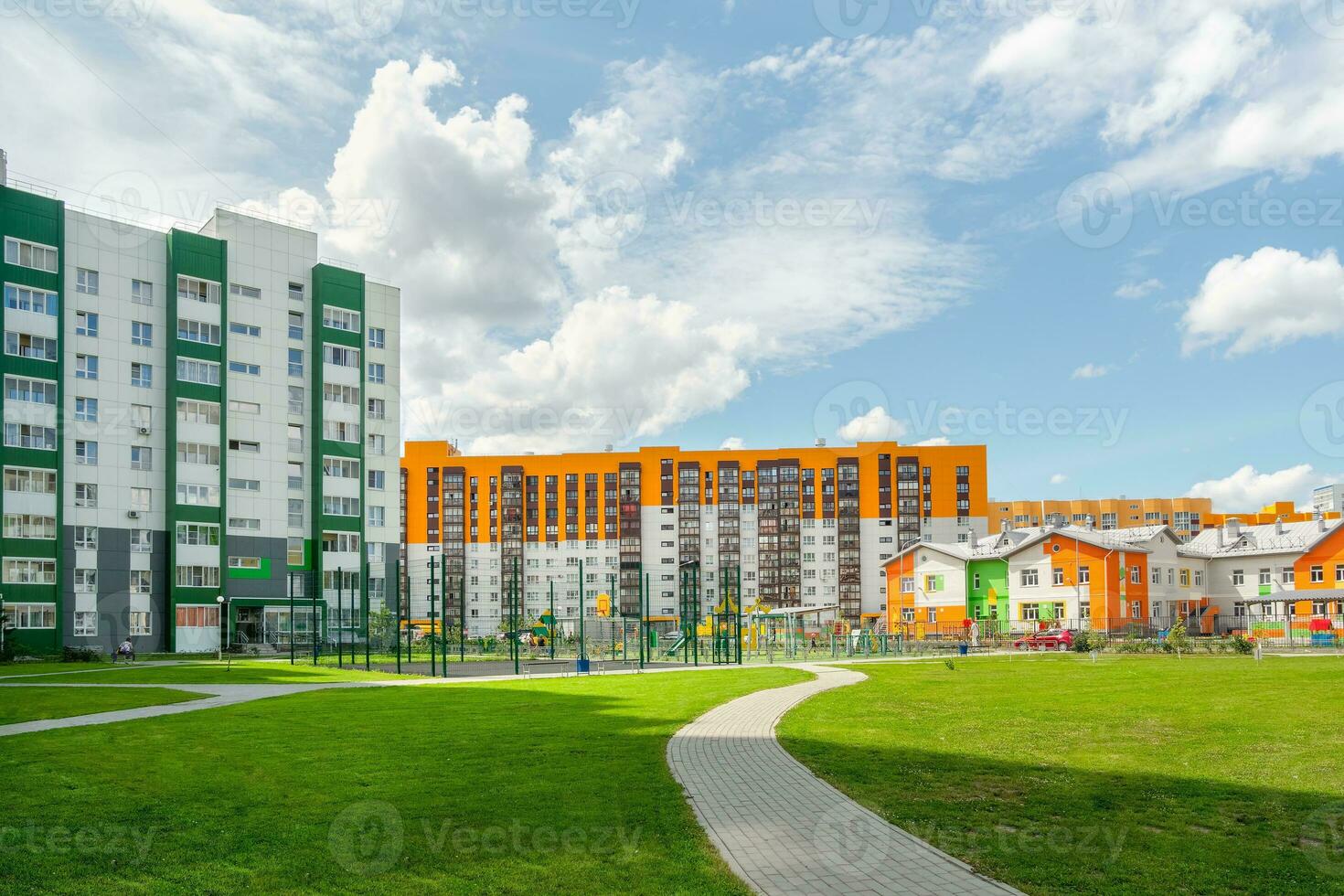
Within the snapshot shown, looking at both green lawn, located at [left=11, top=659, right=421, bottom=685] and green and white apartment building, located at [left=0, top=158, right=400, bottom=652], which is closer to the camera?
green lawn, located at [left=11, top=659, right=421, bottom=685]

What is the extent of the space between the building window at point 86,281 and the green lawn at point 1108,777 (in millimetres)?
57528

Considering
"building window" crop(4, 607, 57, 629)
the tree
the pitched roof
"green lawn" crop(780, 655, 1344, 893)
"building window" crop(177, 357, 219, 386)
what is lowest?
the tree

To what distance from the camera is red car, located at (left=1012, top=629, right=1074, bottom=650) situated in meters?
55.3

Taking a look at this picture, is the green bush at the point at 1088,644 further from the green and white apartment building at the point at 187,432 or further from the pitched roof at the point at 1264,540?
the green and white apartment building at the point at 187,432

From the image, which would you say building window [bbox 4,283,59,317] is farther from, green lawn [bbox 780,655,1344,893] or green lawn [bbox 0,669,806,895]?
green lawn [bbox 780,655,1344,893]

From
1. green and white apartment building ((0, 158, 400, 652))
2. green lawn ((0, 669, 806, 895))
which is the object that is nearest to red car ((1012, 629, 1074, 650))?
green and white apartment building ((0, 158, 400, 652))

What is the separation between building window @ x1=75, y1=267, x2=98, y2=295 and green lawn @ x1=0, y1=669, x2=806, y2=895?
5225 centimetres

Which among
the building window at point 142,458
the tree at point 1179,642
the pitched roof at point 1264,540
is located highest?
the building window at point 142,458

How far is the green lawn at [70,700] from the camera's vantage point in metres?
21.3

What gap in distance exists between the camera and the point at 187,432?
65625 mm

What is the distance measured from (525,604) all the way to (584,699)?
9368 centimetres

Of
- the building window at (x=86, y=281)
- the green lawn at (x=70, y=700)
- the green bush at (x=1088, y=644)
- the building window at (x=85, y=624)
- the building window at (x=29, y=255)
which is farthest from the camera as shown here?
the building window at (x=86, y=281)

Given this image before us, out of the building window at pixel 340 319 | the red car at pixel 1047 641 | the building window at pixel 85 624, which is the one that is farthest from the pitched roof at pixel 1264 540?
the building window at pixel 85 624

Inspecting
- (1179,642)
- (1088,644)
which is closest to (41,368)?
(1088,644)
